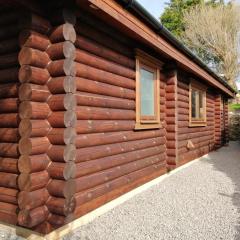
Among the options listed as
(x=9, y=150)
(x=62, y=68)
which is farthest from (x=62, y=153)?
(x=62, y=68)

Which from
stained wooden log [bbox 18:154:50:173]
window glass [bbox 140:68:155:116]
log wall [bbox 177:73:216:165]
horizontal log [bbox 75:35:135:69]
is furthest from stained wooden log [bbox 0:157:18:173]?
log wall [bbox 177:73:216:165]

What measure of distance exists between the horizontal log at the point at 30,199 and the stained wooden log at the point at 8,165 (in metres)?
0.33

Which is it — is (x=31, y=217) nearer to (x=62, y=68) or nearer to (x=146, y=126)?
(x=62, y=68)

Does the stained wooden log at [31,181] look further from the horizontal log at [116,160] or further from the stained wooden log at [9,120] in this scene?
the stained wooden log at [9,120]

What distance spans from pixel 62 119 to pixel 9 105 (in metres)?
0.69

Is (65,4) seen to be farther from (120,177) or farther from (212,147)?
(212,147)

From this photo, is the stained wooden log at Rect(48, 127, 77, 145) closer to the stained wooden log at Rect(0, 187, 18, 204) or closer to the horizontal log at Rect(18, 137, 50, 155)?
the horizontal log at Rect(18, 137, 50, 155)

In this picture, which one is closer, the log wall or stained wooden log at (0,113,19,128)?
stained wooden log at (0,113,19,128)

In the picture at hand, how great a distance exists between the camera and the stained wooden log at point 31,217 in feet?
9.96

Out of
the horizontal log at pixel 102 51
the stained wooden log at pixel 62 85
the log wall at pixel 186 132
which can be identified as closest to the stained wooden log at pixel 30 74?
the stained wooden log at pixel 62 85

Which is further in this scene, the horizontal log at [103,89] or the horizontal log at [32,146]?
the horizontal log at [103,89]

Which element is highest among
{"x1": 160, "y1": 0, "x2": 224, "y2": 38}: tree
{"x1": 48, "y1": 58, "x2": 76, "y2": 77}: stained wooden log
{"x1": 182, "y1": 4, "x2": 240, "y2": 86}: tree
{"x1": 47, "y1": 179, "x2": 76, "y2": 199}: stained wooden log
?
{"x1": 160, "y1": 0, "x2": 224, "y2": 38}: tree

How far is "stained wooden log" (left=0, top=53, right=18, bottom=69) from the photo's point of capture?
3340mm

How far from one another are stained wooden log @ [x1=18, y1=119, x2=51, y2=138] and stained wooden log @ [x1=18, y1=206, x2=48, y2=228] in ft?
2.59
